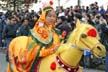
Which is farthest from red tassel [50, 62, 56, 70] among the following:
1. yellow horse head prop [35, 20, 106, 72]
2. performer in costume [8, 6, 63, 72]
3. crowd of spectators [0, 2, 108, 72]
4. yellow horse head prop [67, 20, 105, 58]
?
crowd of spectators [0, 2, 108, 72]

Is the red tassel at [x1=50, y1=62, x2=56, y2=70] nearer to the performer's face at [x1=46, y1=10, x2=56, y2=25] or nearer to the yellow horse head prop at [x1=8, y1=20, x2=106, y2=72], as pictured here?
the yellow horse head prop at [x1=8, y1=20, x2=106, y2=72]

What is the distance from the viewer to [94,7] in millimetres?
14594

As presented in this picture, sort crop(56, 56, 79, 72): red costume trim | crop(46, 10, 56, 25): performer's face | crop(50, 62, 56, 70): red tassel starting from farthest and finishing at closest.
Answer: crop(46, 10, 56, 25): performer's face < crop(50, 62, 56, 70): red tassel < crop(56, 56, 79, 72): red costume trim

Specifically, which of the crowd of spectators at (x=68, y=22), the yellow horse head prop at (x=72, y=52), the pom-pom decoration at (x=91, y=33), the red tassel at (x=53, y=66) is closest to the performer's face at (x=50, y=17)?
the yellow horse head prop at (x=72, y=52)

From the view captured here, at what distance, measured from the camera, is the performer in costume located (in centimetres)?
667

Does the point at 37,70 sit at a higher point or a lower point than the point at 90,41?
lower

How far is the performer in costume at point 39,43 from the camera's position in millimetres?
6668

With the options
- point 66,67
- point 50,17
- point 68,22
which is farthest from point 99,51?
point 68,22

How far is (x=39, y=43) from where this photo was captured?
674 cm

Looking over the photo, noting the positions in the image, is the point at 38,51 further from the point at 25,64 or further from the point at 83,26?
the point at 83,26

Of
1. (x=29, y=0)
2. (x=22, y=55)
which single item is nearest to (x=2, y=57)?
(x=22, y=55)

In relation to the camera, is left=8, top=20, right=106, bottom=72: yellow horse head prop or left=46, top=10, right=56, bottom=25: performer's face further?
left=46, top=10, right=56, bottom=25: performer's face

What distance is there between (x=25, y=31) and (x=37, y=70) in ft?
21.8

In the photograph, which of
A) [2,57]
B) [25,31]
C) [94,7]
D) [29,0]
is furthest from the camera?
[29,0]
